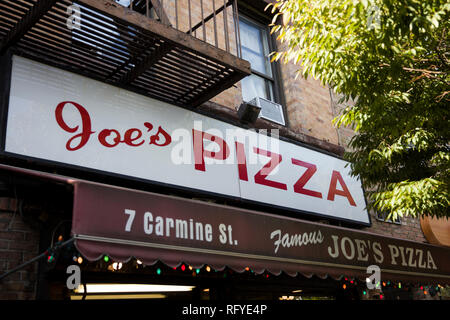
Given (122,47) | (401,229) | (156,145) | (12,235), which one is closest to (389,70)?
(156,145)

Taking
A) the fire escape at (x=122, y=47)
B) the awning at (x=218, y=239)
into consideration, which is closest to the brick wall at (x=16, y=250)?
the awning at (x=218, y=239)

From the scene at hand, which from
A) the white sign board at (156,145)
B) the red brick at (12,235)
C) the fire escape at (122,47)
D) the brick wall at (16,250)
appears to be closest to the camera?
the brick wall at (16,250)

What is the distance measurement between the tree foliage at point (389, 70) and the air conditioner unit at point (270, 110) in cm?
229

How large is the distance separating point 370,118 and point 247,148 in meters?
1.87

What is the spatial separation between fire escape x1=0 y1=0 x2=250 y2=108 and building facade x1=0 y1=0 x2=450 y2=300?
0.05 feet

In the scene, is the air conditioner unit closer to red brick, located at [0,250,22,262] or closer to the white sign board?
the white sign board

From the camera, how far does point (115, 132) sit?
17.3 feet

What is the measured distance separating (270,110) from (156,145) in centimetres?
298

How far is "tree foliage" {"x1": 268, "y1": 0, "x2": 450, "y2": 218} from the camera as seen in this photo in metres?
4.47

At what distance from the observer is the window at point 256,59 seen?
8.28 m

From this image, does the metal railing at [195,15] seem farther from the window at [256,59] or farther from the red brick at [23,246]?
the red brick at [23,246]

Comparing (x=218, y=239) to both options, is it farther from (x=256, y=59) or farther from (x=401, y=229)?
(x=401, y=229)

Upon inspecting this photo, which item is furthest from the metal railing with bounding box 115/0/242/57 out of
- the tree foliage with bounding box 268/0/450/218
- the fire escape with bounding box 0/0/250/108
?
the tree foliage with bounding box 268/0/450/218
